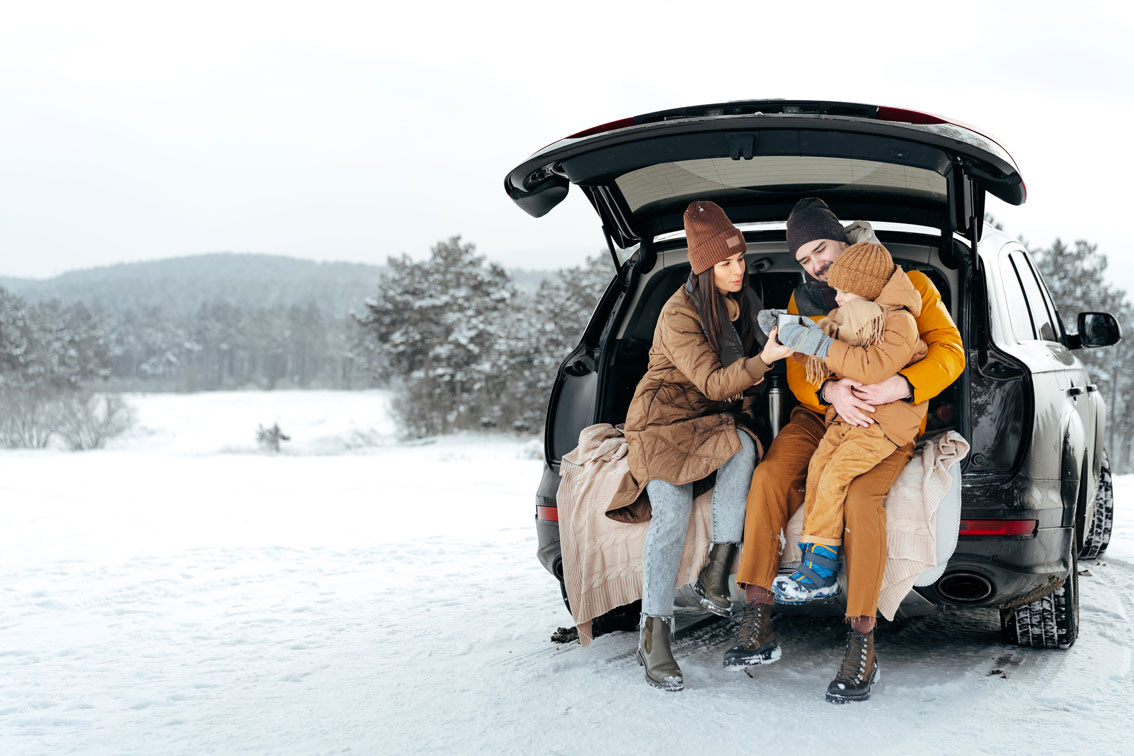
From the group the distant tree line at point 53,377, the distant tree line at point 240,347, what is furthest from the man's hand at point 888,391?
the distant tree line at point 240,347

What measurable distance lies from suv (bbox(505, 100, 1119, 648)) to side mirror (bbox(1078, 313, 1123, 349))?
0.04m

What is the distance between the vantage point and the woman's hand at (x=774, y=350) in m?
3.09

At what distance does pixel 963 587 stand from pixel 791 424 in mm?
791

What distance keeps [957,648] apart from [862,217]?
1774 millimetres

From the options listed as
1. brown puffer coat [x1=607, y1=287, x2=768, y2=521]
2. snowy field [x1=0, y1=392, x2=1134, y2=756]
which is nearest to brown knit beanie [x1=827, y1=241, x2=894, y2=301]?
brown puffer coat [x1=607, y1=287, x2=768, y2=521]

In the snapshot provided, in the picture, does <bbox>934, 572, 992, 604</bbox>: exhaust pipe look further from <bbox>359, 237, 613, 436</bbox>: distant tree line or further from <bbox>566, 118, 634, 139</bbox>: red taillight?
<bbox>359, 237, 613, 436</bbox>: distant tree line

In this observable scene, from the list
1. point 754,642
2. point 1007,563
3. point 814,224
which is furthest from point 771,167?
point 754,642

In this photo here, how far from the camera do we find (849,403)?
311 centimetres

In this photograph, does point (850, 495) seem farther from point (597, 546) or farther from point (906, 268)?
point (906, 268)

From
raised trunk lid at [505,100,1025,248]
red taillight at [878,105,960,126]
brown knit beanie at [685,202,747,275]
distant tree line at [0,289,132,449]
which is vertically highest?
red taillight at [878,105,960,126]

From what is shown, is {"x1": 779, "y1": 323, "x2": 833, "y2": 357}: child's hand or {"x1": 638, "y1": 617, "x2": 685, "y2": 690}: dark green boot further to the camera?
{"x1": 638, "y1": 617, "x2": 685, "y2": 690}: dark green boot

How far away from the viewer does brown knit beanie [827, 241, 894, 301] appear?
3.05 meters

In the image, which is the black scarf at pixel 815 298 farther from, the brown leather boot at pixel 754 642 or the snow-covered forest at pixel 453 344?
the snow-covered forest at pixel 453 344

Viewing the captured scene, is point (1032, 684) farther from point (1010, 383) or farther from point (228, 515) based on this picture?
point (228, 515)
